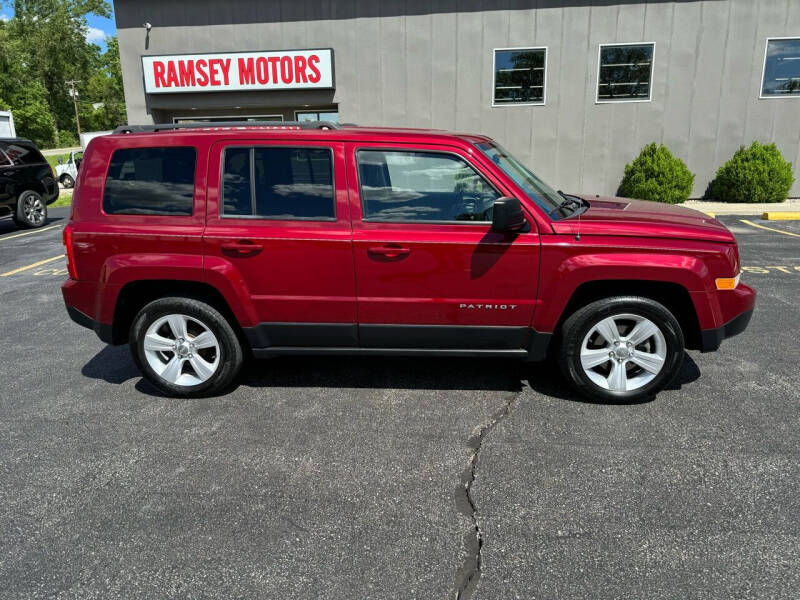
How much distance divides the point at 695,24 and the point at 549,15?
3435 mm

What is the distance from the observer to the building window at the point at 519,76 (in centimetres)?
1448

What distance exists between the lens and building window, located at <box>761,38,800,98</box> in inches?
549

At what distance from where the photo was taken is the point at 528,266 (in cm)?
389

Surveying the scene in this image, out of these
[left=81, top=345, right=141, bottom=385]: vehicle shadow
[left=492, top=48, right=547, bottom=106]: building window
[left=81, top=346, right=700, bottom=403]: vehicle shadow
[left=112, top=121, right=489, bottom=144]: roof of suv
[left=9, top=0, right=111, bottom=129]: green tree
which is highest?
[left=9, top=0, right=111, bottom=129]: green tree

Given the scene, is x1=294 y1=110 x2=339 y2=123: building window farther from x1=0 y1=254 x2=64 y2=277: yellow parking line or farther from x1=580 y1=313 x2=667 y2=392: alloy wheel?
x1=580 y1=313 x2=667 y2=392: alloy wheel

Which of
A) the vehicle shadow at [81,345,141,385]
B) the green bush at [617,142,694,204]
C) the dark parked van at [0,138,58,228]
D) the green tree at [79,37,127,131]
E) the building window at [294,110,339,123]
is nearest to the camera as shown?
the vehicle shadow at [81,345,141,385]

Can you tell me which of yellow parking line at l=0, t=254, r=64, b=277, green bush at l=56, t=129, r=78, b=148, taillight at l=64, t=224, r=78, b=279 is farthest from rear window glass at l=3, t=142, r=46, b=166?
green bush at l=56, t=129, r=78, b=148

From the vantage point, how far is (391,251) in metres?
3.93

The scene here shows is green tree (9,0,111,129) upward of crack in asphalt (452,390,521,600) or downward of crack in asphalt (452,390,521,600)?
upward

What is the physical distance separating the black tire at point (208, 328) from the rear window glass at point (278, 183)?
734 mm

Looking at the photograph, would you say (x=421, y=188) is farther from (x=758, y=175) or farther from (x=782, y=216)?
(x=758, y=175)

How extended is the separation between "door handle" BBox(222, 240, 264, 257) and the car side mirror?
1.58 metres

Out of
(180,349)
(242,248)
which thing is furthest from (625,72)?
(180,349)

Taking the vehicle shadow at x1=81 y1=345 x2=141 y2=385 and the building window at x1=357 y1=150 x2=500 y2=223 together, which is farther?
the vehicle shadow at x1=81 y1=345 x2=141 y2=385
